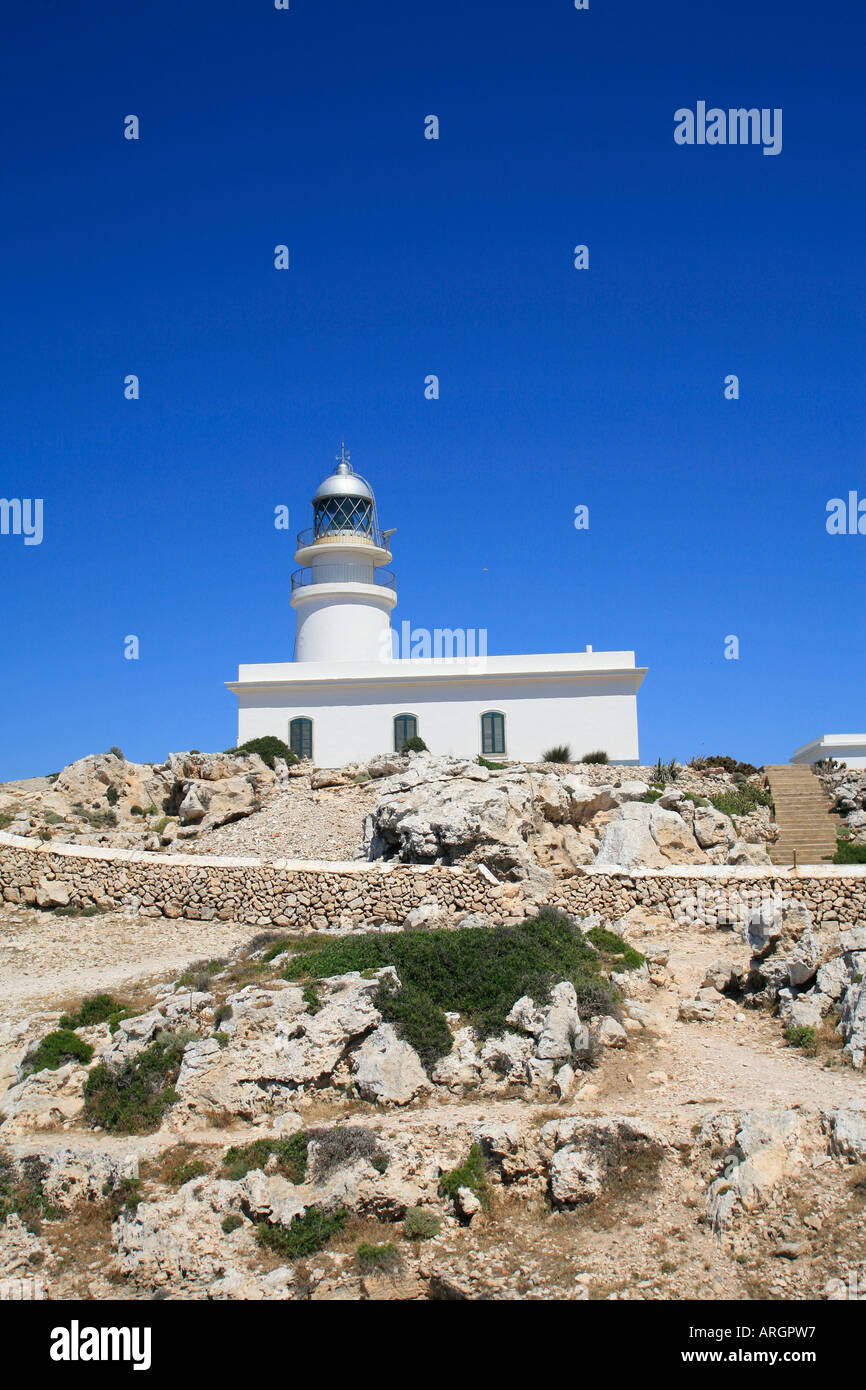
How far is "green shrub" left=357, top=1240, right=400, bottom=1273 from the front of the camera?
745 centimetres

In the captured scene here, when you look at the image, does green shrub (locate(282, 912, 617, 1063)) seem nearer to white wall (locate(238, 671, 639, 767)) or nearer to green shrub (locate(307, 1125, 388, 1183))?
green shrub (locate(307, 1125, 388, 1183))

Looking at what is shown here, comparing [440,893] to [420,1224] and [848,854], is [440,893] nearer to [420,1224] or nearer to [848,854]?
[420,1224]

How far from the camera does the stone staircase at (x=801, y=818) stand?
20.9 meters

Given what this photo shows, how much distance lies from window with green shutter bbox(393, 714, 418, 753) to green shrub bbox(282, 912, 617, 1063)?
56.0 feet

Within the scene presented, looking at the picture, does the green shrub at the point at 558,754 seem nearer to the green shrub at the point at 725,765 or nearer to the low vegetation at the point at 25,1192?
the green shrub at the point at 725,765

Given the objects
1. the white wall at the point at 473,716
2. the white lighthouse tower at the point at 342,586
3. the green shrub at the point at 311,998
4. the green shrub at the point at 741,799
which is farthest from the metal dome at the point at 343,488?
the green shrub at the point at 311,998

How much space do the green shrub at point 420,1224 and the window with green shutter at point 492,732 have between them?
2276cm

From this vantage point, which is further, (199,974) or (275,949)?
(275,949)

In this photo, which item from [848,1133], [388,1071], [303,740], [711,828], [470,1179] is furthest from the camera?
[303,740]

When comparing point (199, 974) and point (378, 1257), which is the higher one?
point (199, 974)

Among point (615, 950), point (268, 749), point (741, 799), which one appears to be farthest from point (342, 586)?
point (615, 950)

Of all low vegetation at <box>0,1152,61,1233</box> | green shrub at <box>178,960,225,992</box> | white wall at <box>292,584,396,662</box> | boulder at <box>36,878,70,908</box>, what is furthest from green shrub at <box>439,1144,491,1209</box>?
white wall at <box>292,584,396,662</box>

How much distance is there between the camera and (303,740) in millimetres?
30938

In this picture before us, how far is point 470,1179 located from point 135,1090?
382 centimetres
